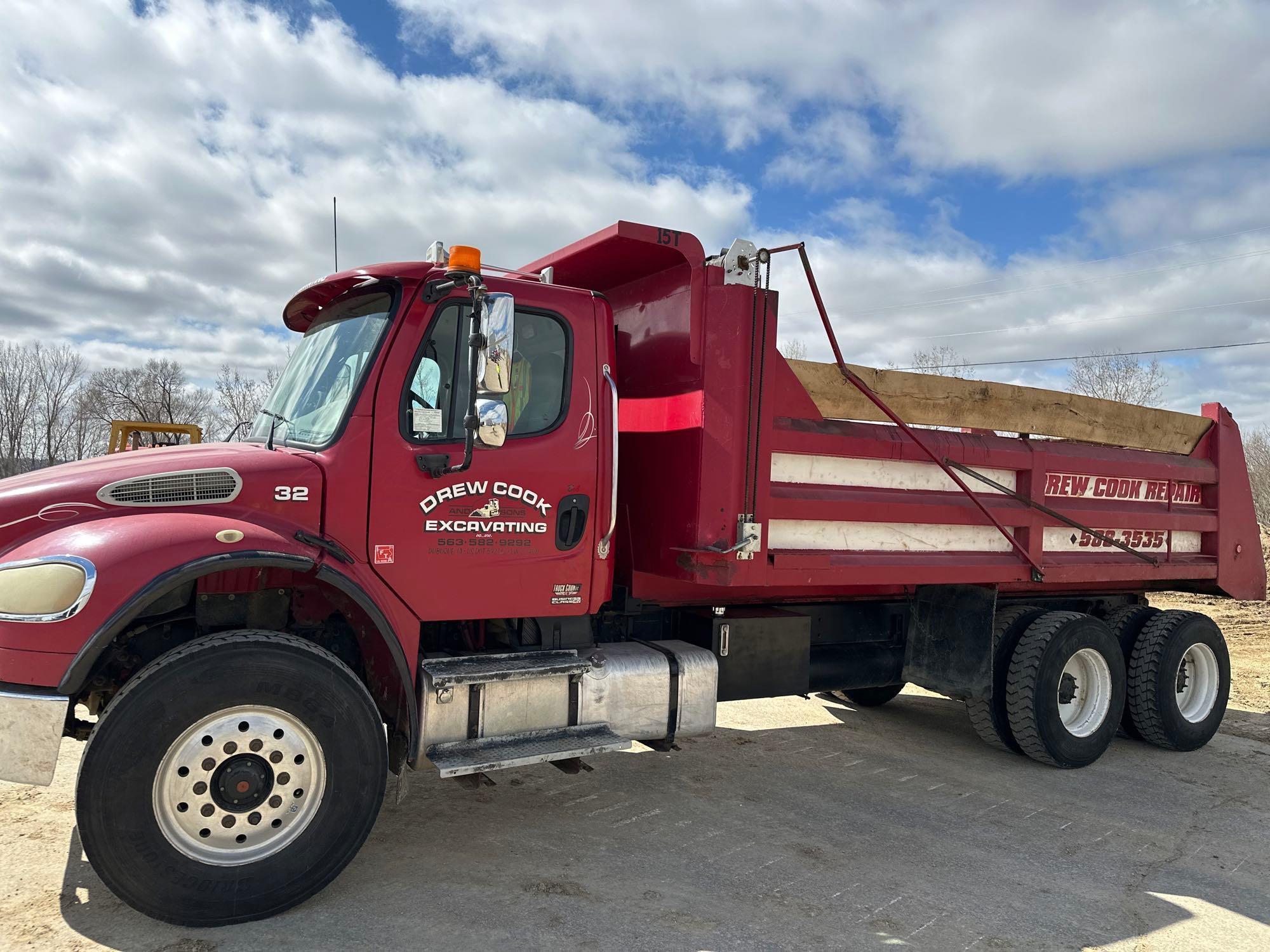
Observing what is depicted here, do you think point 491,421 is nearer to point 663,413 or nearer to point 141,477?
point 663,413

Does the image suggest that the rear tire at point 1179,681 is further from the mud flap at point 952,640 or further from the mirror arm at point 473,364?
the mirror arm at point 473,364

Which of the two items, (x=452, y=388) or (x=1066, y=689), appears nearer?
(x=452, y=388)

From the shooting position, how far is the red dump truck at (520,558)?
350 cm

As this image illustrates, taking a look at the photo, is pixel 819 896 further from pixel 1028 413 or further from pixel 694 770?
pixel 1028 413

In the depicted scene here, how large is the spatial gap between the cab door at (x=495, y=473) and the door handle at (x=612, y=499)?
0.11 feet

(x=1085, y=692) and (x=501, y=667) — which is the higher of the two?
(x=501, y=667)

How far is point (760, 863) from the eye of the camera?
173 inches

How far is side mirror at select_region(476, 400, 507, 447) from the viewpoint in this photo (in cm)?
388

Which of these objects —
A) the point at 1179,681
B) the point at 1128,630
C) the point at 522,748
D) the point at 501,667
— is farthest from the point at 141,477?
the point at 1179,681

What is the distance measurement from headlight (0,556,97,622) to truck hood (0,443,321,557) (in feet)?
1.01

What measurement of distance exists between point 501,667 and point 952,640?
3.40m

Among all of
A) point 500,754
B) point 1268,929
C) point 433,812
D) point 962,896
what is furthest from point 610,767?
point 1268,929

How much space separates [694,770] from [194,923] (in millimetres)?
3123

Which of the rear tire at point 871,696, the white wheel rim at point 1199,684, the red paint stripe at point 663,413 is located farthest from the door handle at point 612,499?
the white wheel rim at point 1199,684
